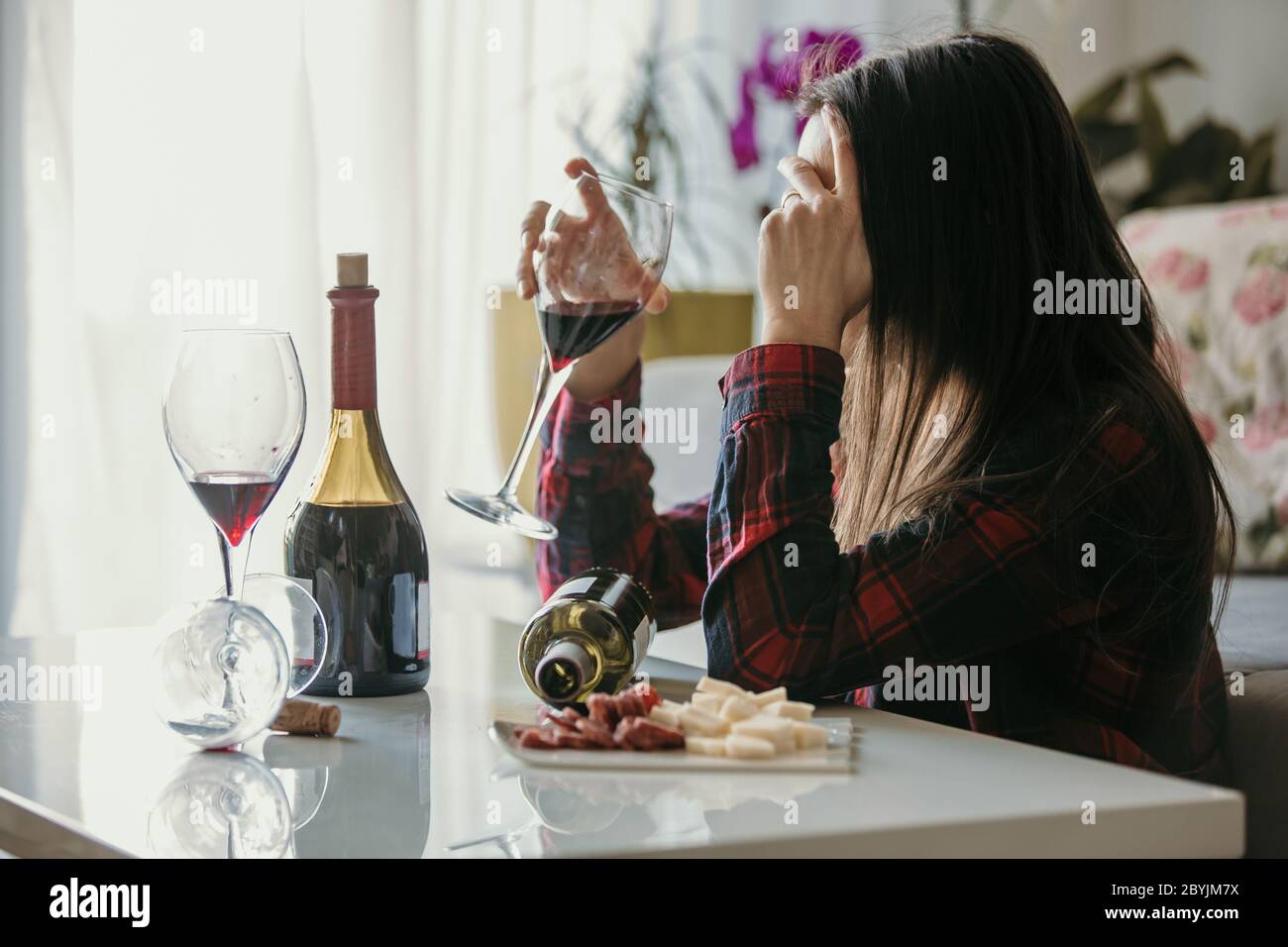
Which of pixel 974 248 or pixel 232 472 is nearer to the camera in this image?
pixel 232 472

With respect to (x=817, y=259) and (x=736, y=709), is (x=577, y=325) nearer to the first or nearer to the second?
(x=817, y=259)

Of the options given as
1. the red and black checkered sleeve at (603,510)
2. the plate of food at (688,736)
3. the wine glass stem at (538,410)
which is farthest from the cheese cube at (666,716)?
the red and black checkered sleeve at (603,510)

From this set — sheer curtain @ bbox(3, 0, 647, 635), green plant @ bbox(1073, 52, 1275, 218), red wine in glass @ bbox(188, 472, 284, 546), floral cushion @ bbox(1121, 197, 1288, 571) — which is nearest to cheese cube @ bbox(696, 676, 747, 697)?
red wine in glass @ bbox(188, 472, 284, 546)

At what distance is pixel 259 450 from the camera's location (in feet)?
2.57

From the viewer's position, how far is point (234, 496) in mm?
786

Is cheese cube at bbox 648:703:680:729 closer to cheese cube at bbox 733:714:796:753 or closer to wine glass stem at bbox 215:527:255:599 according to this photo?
cheese cube at bbox 733:714:796:753

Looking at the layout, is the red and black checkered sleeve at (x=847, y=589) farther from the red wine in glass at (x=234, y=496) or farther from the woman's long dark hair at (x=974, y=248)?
the red wine in glass at (x=234, y=496)

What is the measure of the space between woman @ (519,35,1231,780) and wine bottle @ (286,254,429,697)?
7.5 inches

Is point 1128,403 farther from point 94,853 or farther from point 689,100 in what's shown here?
point 689,100

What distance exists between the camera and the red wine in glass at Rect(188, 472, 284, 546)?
78 centimetres

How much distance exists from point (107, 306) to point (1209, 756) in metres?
1.85

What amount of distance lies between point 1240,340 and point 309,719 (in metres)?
1.85

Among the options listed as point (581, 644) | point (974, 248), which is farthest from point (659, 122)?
point (581, 644)

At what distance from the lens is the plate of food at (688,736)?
0.70 metres
